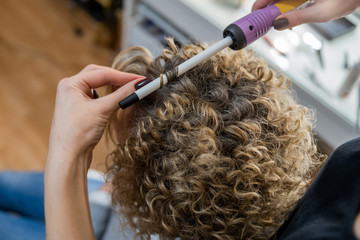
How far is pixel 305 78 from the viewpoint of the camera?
104cm

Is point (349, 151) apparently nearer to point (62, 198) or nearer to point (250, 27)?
point (250, 27)

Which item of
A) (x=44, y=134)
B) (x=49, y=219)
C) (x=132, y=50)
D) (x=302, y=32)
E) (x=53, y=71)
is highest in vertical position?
(x=132, y=50)

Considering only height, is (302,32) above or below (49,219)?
above

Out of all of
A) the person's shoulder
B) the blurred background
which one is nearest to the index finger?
the blurred background

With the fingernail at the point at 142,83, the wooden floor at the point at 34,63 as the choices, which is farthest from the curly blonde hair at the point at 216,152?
the wooden floor at the point at 34,63

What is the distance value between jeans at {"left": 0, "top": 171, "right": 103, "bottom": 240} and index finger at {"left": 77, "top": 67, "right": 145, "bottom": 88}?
0.47 m

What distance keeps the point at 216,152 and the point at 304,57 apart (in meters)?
0.67

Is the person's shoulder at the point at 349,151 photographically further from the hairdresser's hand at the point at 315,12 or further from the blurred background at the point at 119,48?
the blurred background at the point at 119,48

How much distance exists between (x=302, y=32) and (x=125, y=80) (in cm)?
69

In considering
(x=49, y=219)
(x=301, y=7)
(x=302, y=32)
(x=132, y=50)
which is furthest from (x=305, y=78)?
(x=49, y=219)

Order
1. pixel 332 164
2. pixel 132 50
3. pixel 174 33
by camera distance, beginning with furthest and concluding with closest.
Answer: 1. pixel 174 33
2. pixel 132 50
3. pixel 332 164

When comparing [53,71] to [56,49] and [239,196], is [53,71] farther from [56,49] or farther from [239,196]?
[239,196]

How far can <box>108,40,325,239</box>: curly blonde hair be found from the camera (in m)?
0.59

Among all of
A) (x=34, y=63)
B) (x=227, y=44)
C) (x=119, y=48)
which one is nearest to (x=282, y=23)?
(x=227, y=44)
